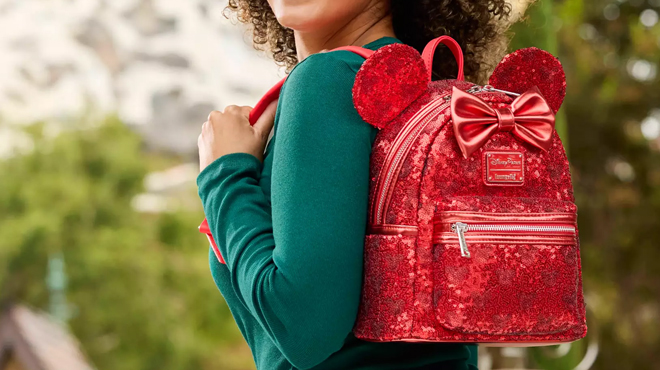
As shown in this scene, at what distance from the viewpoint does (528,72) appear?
2.34ft

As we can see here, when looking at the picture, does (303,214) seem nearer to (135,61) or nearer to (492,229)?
(492,229)

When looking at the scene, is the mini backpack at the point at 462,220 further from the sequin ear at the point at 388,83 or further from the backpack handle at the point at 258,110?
the backpack handle at the point at 258,110

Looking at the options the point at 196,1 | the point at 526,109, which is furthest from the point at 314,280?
the point at 196,1

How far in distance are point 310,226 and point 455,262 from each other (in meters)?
0.13

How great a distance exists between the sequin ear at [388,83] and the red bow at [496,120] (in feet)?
0.14

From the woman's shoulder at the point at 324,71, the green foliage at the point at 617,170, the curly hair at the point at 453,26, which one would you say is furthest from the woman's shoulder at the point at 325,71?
the green foliage at the point at 617,170

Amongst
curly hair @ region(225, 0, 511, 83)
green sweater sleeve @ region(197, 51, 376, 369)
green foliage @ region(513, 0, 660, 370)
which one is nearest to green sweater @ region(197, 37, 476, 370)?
green sweater sleeve @ region(197, 51, 376, 369)

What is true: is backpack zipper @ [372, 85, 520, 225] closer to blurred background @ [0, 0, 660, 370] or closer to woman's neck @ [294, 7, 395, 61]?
woman's neck @ [294, 7, 395, 61]

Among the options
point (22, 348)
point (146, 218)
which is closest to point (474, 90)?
point (22, 348)

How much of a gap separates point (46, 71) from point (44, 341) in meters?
11.1

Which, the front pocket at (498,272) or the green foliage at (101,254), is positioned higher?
the front pocket at (498,272)

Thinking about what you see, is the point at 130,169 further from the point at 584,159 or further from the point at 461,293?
the point at 461,293

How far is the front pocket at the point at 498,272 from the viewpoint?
0.60 metres

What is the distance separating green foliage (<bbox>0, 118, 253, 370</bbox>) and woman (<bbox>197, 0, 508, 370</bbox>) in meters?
8.19
